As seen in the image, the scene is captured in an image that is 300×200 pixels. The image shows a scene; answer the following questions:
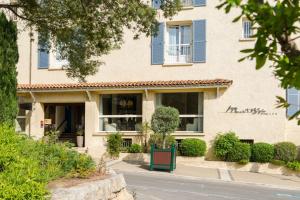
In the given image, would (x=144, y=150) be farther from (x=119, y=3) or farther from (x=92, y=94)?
(x=119, y=3)

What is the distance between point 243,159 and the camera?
20.1 m

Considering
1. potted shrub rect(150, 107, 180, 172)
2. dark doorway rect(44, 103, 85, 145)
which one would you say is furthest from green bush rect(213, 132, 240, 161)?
dark doorway rect(44, 103, 85, 145)

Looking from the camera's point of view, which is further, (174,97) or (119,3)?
(174,97)

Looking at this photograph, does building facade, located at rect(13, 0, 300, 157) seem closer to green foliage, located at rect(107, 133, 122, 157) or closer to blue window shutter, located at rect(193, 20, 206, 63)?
blue window shutter, located at rect(193, 20, 206, 63)

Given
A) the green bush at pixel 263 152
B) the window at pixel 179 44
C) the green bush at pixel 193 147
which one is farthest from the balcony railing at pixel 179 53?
the green bush at pixel 263 152

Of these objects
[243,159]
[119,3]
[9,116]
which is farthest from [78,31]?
[243,159]

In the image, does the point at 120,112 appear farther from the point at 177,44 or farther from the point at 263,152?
the point at 263,152

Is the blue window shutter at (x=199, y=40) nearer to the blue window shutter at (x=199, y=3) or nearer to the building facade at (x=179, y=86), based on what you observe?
the building facade at (x=179, y=86)

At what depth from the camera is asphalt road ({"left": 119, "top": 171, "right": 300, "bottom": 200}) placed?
42.9 feet

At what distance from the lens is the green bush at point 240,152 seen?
2008 centimetres

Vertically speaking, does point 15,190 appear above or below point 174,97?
below

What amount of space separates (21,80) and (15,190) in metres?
20.1

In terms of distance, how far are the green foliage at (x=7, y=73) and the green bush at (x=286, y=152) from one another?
525 inches

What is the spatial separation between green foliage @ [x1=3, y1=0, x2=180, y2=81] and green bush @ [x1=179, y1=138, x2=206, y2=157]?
942cm
